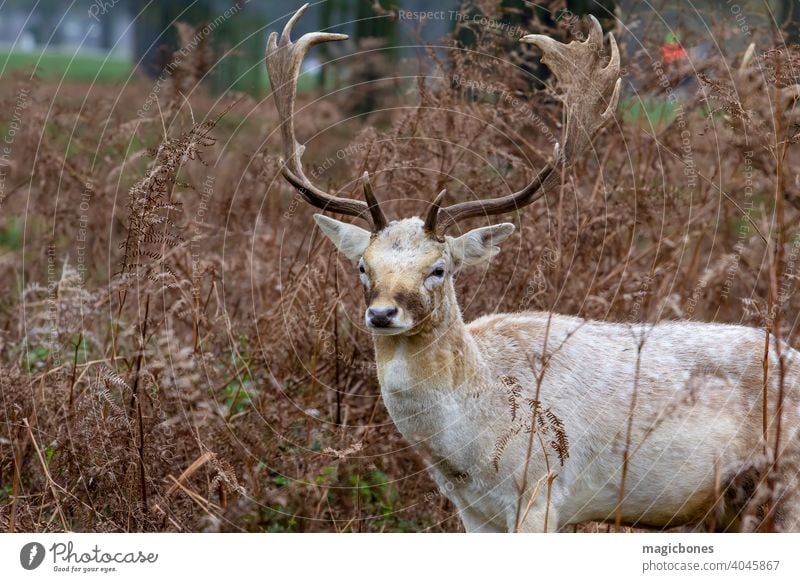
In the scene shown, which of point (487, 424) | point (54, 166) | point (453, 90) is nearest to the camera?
point (487, 424)

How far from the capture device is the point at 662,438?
20.8ft

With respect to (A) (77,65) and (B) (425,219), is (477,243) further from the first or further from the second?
(A) (77,65)

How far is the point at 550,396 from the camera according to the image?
632 centimetres

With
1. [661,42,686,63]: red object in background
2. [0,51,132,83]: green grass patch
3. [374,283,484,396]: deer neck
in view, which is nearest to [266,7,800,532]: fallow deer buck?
[374,283,484,396]: deer neck

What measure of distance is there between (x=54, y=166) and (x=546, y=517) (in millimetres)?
6251

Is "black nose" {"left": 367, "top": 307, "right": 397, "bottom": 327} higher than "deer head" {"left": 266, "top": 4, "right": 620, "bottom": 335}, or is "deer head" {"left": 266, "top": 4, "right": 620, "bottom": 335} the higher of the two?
"deer head" {"left": 266, "top": 4, "right": 620, "bottom": 335}

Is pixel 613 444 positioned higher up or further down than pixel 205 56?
further down

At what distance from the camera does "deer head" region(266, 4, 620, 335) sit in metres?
6.04

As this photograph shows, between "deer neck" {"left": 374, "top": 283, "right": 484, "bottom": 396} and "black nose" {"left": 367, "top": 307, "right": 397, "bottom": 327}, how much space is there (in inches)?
16.0

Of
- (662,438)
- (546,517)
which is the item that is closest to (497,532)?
(546,517)

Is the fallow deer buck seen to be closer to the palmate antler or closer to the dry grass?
the palmate antler

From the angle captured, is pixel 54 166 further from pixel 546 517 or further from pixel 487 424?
pixel 546 517
